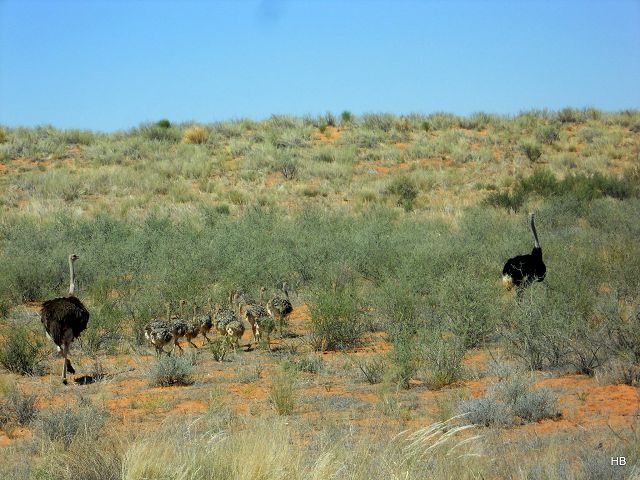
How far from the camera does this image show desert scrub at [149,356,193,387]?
10805 mm

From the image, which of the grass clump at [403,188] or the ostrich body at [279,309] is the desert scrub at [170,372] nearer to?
the ostrich body at [279,309]

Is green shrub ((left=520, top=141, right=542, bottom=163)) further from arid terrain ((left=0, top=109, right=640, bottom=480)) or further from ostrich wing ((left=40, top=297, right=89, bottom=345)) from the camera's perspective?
ostrich wing ((left=40, top=297, right=89, bottom=345))

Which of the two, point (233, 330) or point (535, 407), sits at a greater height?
point (233, 330)

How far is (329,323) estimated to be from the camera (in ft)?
41.8

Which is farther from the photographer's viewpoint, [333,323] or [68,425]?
[333,323]

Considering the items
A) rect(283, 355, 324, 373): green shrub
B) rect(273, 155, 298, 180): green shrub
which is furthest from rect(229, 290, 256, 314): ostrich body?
rect(273, 155, 298, 180): green shrub

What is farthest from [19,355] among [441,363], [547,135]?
[547,135]

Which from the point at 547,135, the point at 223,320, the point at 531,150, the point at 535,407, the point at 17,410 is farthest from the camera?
the point at 547,135

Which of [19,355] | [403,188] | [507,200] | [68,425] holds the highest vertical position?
[403,188]

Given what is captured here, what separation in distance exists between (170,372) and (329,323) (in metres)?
2.84

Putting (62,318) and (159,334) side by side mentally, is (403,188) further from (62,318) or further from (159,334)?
(62,318)

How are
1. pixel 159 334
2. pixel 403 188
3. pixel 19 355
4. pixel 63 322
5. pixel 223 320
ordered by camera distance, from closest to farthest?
pixel 63 322, pixel 19 355, pixel 159 334, pixel 223 320, pixel 403 188

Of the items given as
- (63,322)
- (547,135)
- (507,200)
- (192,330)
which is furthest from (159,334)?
(547,135)

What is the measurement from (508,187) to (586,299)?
18.4m
